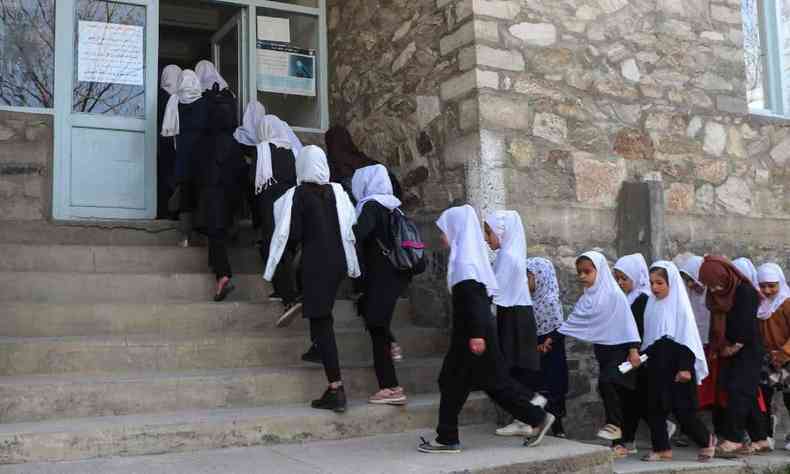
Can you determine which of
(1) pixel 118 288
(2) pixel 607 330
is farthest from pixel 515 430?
(1) pixel 118 288

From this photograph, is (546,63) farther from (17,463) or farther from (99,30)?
(17,463)

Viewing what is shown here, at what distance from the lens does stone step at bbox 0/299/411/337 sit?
17.4 feet

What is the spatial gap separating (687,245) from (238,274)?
362cm

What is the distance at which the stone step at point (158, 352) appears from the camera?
16.2ft

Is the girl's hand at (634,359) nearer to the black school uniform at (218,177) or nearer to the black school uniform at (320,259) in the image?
the black school uniform at (320,259)

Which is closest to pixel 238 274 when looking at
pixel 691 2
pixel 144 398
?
pixel 144 398

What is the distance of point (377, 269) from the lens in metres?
5.27

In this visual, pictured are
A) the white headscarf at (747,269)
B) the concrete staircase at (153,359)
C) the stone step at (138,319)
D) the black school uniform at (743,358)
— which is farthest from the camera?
the white headscarf at (747,269)

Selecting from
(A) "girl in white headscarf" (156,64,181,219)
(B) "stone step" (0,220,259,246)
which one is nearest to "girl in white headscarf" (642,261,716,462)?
(B) "stone step" (0,220,259,246)

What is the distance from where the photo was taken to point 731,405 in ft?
18.8

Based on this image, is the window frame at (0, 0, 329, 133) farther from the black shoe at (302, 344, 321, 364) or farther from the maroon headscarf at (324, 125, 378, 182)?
the black shoe at (302, 344, 321, 364)

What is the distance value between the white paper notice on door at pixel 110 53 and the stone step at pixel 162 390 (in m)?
3.41

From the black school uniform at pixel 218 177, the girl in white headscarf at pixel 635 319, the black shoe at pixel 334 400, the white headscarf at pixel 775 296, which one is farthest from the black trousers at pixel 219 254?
the white headscarf at pixel 775 296

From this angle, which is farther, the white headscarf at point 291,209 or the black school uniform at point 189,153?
the black school uniform at point 189,153
